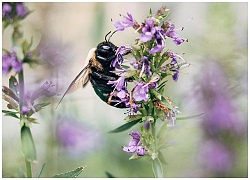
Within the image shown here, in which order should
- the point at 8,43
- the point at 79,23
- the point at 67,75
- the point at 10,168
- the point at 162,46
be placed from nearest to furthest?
the point at 162,46
the point at 8,43
the point at 10,168
the point at 67,75
the point at 79,23

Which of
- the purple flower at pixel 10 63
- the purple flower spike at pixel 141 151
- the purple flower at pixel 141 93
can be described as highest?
the purple flower at pixel 10 63

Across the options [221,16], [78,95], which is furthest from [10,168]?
[221,16]

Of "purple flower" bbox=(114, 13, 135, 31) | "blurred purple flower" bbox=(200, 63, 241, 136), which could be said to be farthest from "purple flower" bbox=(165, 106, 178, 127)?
"blurred purple flower" bbox=(200, 63, 241, 136)

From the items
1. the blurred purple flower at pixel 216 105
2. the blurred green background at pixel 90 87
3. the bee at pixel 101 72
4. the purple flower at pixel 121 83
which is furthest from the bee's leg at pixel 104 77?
the blurred purple flower at pixel 216 105

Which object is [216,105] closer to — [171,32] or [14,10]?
[171,32]

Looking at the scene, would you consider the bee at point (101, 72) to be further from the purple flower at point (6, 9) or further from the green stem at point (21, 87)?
the purple flower at point (6, 9)

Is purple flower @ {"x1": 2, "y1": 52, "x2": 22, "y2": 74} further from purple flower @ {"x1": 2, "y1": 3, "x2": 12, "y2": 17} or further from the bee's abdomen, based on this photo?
the bee's abdomen

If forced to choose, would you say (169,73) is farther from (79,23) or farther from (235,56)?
(79,23)
